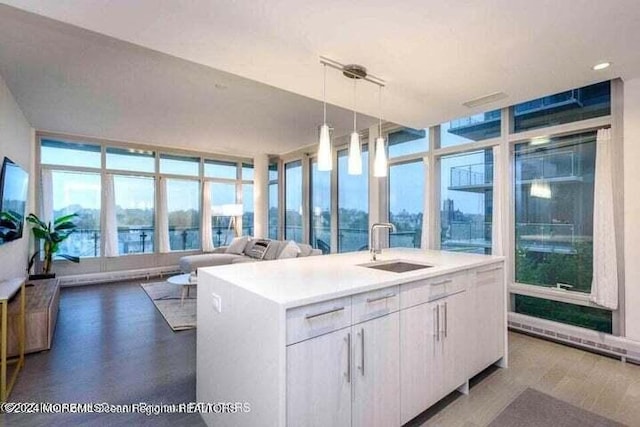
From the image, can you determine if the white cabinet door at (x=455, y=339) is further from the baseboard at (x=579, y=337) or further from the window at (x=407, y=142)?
the window at (x=407, y=142)

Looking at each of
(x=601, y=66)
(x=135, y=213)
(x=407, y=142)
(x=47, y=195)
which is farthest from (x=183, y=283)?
(x=601, y=66)

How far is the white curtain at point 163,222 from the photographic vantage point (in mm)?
6797

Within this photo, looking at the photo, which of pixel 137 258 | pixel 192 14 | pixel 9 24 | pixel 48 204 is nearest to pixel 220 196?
pixel 137 258

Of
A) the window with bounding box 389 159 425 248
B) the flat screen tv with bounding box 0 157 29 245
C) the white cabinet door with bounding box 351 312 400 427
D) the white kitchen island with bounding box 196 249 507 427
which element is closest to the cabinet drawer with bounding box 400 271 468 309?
the white kitchen island with bounding box 196 249 507 427

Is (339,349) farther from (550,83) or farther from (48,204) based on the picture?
(48,204)

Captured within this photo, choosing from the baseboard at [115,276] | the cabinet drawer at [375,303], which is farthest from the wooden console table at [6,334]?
the baseboard at [115,276]

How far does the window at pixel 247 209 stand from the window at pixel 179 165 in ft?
4.11

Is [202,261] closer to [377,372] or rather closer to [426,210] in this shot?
[426,210]

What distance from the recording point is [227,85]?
355cm

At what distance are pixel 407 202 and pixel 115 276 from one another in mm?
5790

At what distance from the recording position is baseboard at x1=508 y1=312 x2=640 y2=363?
2.83m

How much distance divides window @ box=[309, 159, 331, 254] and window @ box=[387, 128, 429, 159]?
5.56 ft

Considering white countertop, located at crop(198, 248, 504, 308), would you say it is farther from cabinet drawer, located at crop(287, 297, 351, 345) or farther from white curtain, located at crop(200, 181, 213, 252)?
white curtain, located at crop(200, 181, 213, 252)

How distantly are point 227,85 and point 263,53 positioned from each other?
1378 mm
